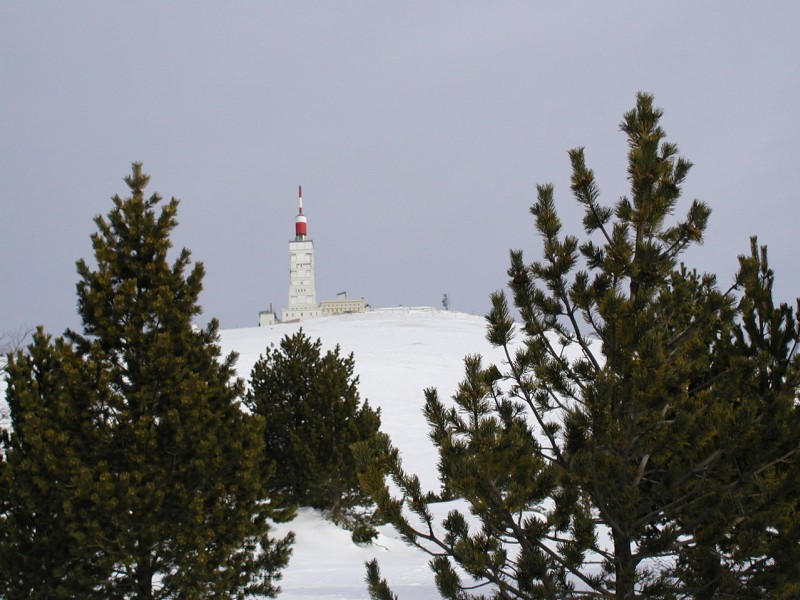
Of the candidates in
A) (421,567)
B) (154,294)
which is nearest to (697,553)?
(154,294)

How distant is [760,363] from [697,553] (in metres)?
1.70

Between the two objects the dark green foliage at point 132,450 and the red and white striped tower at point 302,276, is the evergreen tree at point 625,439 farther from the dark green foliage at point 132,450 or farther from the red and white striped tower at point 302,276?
the red and white striped tower at point 302,276

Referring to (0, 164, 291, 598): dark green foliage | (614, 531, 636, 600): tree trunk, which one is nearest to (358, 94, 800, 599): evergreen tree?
(614, 531, 636, 600): tree trunk

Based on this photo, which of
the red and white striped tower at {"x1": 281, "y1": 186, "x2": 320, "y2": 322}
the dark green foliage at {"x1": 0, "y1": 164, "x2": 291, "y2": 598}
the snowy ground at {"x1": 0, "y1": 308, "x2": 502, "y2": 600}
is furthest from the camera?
the red and white striped tower at {"x1": 281, "y1": 186, "x2": 320, "y2": 322}

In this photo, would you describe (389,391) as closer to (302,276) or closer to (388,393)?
(388,393)

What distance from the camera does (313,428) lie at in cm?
1527

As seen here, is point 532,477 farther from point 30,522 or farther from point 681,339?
point 30,522

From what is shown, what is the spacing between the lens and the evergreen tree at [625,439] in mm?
4898

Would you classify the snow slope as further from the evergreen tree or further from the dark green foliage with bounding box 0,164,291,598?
the evergreen tree

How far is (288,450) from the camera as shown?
15422 millimetres

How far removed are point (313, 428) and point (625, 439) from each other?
10.9m

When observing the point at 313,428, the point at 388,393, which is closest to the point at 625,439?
the point at 313,428

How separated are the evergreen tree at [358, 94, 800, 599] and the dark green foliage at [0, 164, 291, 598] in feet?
9.19

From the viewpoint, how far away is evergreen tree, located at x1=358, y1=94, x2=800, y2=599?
490 centimetres
